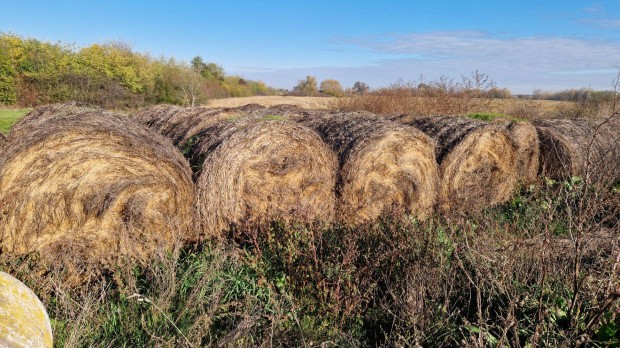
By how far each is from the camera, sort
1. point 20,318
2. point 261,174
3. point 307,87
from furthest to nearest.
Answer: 1. point 307,87
2. point 261,174
3. point 20,318

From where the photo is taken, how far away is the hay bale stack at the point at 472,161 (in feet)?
29.1

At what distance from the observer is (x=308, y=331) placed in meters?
4.64

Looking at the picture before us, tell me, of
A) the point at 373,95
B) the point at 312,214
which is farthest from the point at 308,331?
the point at 373,95

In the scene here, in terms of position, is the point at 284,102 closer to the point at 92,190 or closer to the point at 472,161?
the point at 472,161

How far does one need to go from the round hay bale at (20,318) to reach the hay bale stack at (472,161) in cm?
661

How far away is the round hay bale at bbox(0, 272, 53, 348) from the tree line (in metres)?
20.8

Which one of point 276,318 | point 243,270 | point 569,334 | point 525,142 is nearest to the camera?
point 569,334

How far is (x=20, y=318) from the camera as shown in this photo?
309 cm

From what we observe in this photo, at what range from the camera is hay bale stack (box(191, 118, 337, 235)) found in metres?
6.62

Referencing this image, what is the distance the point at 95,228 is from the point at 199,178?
1.45 m

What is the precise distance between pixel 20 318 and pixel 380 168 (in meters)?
5.95

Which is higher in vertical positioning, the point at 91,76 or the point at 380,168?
the point at 91,76

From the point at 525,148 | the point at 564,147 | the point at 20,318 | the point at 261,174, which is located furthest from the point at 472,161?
the point at 20,318

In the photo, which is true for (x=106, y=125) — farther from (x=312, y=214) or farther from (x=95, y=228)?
(x=312, y=214)
